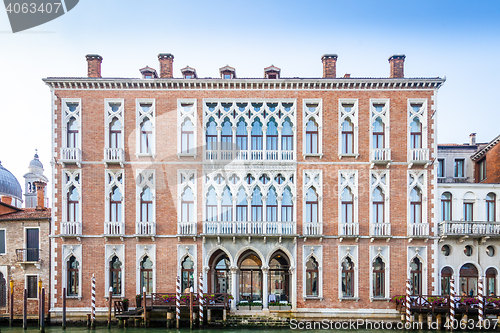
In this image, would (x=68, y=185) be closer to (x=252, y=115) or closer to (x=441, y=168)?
(x=252, y=115)

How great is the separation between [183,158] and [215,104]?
9.79ft

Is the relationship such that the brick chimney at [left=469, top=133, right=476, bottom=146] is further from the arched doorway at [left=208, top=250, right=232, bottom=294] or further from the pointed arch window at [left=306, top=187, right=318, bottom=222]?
the arched doorway at [left=208, top=250, right=232, bottom=294]

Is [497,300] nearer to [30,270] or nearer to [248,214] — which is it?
[248,214]

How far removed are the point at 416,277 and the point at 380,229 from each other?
2.82 m

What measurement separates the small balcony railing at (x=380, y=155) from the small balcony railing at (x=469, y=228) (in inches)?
153

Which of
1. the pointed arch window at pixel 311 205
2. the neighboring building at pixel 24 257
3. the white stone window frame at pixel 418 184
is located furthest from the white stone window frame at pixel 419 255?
the neighboring building at pixel 24 257

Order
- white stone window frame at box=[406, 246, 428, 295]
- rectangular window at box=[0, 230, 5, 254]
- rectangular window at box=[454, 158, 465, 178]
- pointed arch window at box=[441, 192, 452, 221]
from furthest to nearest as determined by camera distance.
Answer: rectangular window at box=[454, 158, 465, 178] < rectangular window at box=[0, 230, 5, 254] < pointed arch window at box=[441, 192, 452, 221] < white stone window frame at box=[406, 246, 428, 295]

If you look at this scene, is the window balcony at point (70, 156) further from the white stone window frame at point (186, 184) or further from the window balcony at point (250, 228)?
the window balcony at point (250, 228)

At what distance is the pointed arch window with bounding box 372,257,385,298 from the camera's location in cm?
2122

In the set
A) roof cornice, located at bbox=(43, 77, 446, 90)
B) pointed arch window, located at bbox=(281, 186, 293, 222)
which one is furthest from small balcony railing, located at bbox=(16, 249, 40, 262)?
pointed arch window, located at bbox=(281, 186, 293, 222)

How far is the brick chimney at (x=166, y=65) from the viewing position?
2203cm

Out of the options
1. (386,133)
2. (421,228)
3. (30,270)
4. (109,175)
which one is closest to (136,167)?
(109,175)

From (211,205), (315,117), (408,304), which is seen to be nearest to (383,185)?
(315,117)

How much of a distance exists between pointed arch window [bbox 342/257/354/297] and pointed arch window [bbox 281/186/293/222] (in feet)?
10.7
